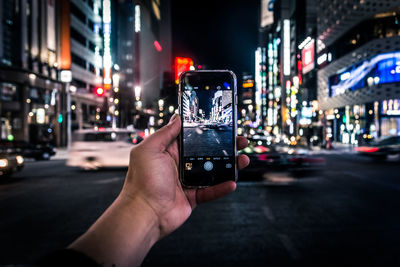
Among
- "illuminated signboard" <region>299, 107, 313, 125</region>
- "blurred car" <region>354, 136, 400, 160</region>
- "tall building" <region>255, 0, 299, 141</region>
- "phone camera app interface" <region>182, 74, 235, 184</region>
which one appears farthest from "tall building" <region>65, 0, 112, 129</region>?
"phone camera app interface" <region>182, 74, 235, 184</region>

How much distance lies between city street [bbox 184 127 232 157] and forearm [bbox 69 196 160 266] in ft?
2.01

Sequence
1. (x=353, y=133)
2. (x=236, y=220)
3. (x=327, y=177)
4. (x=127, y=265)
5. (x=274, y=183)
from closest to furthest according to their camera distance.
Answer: (x=127, y=265)
(x=236, y=220)
(x=274, y=183)
(x=327, y=177)
(x=353, y=133)

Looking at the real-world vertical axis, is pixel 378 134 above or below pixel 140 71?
below

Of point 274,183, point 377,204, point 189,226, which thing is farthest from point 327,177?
point 189,226

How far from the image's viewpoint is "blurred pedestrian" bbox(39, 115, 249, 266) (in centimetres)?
186

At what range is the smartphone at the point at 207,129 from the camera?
2.55 meters

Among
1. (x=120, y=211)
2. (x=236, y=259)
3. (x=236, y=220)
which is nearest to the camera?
(x=120, y=211)

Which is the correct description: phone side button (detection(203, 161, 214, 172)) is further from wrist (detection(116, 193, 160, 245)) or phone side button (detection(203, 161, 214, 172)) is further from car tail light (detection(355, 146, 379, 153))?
car tail light (detection(355, 146, 379, 153))

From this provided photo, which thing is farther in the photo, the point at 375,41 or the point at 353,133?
the point at 353,133

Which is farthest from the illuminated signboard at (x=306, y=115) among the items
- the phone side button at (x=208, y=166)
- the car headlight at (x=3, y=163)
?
the phone side button at (x=208, y=166)

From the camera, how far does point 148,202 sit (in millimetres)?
2316

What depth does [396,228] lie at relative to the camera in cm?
691

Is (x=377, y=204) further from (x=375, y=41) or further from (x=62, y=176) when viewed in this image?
(x=375, y=41)

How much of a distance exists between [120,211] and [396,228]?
6.80m
